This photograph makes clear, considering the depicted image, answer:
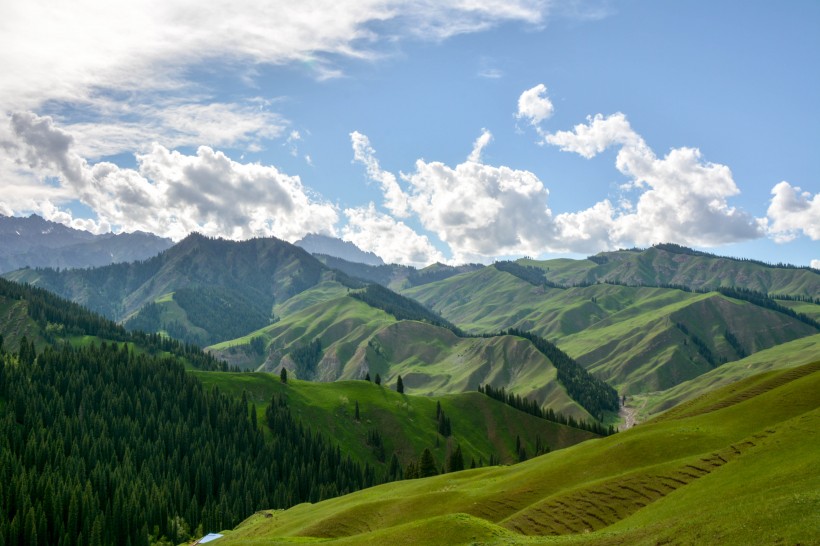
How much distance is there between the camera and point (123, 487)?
495 feet

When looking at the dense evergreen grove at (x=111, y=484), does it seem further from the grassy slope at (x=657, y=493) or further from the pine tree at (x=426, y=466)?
the grassy slope at (x=657, y=493)

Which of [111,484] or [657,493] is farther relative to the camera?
[111,484]

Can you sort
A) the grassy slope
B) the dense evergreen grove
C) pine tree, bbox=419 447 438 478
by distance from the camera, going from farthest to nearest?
pine tree, bbox=419 447 438 478, the dense evergreen grove, the grassy slope

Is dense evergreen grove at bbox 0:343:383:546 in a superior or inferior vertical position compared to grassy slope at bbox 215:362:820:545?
inferior

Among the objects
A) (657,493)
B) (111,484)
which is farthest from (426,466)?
(657,493)

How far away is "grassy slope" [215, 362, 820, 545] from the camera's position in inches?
1510

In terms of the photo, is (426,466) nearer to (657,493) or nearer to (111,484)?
(111,484)

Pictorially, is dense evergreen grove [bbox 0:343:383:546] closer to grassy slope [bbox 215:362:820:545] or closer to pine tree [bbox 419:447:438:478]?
pine tree [bbox 419:447:438:478]

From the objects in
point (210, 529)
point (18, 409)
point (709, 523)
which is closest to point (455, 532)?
point (709, 523)

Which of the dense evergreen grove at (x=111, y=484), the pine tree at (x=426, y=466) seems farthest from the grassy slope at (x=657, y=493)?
the dense evergreen grove at (x=111, y=484)

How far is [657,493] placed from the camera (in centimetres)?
6044

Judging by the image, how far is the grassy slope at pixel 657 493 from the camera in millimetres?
38344

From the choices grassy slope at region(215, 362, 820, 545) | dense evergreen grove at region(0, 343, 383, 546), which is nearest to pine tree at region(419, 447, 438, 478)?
dense evergreen grove at region(0, 343, 383, 546)

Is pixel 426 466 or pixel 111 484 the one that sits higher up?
pixel 111 484
